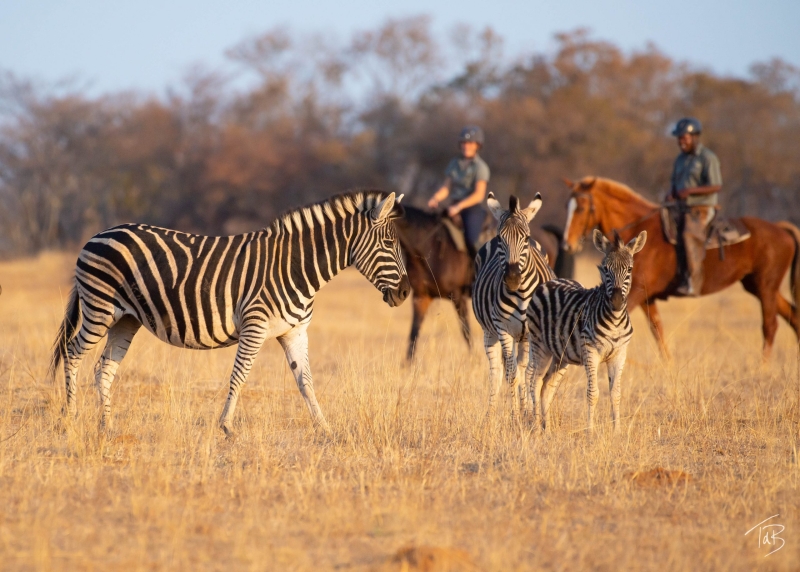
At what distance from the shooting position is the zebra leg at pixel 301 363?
22.4 ft

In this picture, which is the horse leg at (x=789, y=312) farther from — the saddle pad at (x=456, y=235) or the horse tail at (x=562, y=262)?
the saddle pad at (x=456, y=235)

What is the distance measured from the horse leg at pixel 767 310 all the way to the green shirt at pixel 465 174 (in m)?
3.99

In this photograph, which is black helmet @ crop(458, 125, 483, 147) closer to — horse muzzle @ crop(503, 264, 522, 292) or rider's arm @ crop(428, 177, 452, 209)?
rider's arm @ crop(428, 177, 452, 209)

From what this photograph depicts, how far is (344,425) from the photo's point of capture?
678 centimetres

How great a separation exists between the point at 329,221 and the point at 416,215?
4.28m

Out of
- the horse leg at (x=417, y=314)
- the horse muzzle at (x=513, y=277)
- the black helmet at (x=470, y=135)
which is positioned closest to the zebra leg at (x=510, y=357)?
the horse muzzle at (x=513, y=277)

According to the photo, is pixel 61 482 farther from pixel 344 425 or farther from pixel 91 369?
pixel 91 369

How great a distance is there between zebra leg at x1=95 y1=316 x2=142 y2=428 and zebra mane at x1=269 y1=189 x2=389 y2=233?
57.5 inches

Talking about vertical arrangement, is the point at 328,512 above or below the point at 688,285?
below

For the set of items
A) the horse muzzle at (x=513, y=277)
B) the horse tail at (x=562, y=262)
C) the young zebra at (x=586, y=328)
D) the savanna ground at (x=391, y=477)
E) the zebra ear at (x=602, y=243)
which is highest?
the horse tail at (x=562, y=262)

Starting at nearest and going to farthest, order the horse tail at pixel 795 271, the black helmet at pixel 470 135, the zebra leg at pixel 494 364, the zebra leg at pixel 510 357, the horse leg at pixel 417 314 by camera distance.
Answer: the zebra leg at pixel 510 357 < the zebra leg at pixel 494 364 < the horse leg at pixel 417 314 < the black helmet at pixel 470 135 < the horse tail at pixel 795 271

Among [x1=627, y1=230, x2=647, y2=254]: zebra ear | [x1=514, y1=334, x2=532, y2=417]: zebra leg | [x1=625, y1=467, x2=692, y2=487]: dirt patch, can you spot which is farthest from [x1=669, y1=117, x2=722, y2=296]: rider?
[x1=625, y1=467, x2=692, y2=487]: dirt patch

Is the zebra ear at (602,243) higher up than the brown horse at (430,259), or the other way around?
the brown horse at (430,259)

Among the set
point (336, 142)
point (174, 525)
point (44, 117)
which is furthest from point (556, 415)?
point (44, 117)
